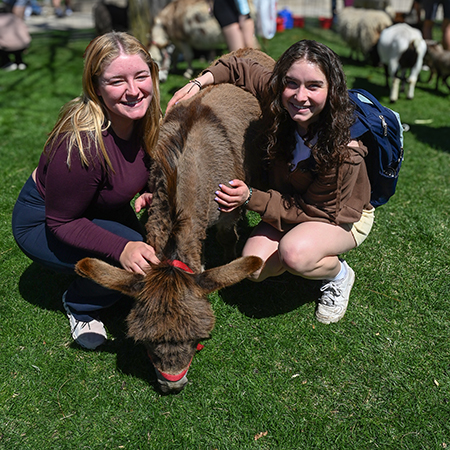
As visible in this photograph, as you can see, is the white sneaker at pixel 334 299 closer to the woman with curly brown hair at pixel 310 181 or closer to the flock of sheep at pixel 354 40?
the woman with curly brown hair at pixel 310 181

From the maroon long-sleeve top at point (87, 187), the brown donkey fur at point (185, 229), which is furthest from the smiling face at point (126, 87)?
the brown donkey fur at point (185, 229)

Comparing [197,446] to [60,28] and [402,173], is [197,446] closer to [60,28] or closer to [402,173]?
[402,173]

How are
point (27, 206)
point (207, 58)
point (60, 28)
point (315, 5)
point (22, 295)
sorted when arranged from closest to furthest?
point (27, 206) < point (22, 295) < point (207, 58) < point (60, 28) < point (315, 5)

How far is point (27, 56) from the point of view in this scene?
12.4 m

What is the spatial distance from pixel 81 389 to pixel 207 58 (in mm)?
9989

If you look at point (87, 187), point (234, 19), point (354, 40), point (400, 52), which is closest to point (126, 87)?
point (87, 187)

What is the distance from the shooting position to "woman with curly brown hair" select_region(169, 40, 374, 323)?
288cm

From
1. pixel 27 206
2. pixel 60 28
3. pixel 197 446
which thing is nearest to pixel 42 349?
pixel 27 206

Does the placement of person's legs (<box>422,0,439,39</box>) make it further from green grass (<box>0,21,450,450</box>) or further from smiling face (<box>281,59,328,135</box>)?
smiling face (<box>281,59,328,135</box>)

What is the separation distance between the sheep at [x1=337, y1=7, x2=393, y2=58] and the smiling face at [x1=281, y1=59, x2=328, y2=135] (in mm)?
9296

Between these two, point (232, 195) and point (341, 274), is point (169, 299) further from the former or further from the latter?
point (341, 274)

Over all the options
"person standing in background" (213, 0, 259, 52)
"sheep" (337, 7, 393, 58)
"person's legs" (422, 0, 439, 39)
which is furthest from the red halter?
"person's legs" (422, 0, 439, 39)

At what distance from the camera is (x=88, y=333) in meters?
3.48

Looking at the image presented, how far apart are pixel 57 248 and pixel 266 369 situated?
1941 mm
